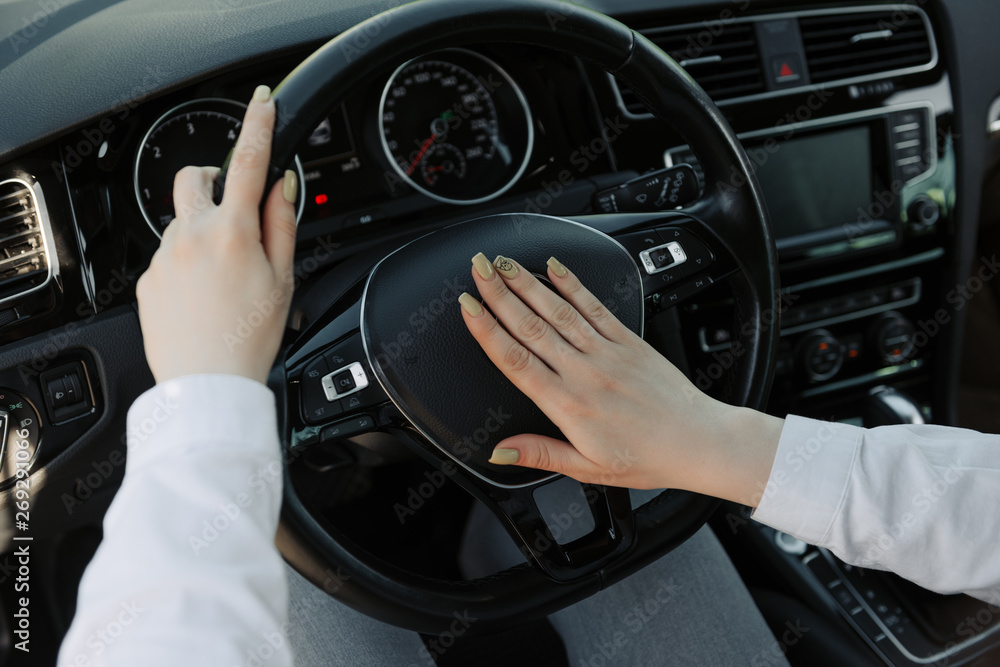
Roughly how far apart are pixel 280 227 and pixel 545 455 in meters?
0.33

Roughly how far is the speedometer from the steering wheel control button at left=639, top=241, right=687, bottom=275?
33 cm

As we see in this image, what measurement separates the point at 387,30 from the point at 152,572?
1.72ft

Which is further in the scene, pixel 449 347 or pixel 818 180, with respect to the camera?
pixel 818 180

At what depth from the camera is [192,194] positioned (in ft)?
2.25

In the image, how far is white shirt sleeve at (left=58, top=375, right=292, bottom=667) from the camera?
54cm

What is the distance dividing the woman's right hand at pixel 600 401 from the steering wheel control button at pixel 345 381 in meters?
0.14

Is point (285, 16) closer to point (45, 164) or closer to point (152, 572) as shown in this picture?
point (45, 164)

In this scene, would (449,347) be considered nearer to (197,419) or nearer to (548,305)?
(548,305)

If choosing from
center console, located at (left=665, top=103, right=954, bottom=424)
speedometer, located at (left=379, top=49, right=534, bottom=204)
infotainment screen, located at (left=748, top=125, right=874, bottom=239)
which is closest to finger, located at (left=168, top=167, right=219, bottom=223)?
speedometer, located at (left=379, top=49, right=534, bottom=204)

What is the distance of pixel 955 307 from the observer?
1551 millimetres

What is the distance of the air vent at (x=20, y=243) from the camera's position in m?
0.94

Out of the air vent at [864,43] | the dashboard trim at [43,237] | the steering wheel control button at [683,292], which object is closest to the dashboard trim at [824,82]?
the air vent at [864,43]

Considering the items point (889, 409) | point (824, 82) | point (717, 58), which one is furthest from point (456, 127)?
point (889, 409)

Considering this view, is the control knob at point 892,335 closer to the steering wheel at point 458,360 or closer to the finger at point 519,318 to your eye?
the steering wheel at point 458,360
